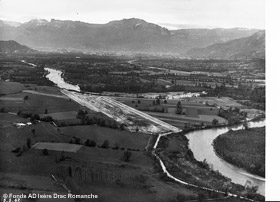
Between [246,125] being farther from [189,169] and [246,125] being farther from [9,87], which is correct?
[9,87]

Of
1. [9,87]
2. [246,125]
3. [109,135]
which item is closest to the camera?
[109,135]

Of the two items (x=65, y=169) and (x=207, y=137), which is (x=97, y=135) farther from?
(x=207, y=137)

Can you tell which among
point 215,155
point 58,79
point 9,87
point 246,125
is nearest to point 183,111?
point 246,125

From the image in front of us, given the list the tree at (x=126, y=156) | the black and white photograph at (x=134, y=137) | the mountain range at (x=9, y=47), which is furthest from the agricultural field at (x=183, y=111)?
the mountain range at (x=9, y=47)

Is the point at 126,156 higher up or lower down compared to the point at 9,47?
lower down

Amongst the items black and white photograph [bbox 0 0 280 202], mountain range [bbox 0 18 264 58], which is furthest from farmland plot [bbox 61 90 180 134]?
mountain range [bbox 0 18 264 58]

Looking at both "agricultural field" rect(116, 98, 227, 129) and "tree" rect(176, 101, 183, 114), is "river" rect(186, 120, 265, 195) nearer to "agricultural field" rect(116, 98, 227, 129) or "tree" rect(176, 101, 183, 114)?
"agricultural field" rect(116, 98, 227, 129)

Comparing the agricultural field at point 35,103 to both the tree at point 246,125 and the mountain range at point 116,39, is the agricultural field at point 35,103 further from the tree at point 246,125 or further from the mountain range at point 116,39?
the mountain range at point 116,39
